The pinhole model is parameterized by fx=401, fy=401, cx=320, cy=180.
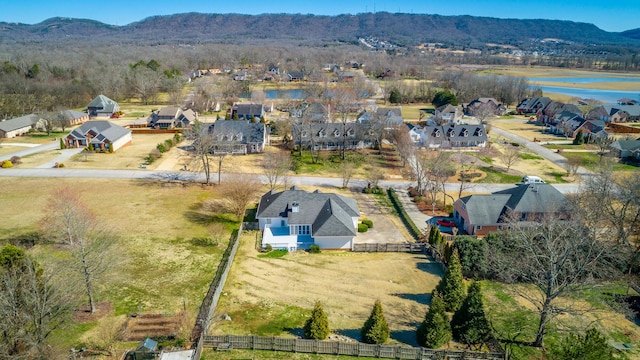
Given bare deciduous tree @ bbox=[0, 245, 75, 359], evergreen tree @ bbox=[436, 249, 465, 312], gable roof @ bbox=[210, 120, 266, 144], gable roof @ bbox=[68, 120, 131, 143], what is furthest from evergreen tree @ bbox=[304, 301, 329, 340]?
gable roof @ bbox=[68, 120, 131, 143]

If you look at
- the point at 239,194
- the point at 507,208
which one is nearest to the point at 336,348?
the point at 239,194

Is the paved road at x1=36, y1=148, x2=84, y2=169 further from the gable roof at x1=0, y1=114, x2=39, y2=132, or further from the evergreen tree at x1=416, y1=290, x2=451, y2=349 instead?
the evergreen tree at x1=416, y1=290, x2=451, y2=349

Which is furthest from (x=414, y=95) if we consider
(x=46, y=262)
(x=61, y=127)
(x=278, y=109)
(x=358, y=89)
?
(x=46, y=262)

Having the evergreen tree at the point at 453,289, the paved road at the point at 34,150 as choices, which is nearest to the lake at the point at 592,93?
the evergreen tree at the point at 453,289

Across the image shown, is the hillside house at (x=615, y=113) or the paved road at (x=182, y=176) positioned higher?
the hillside house at (x=615, y=113)

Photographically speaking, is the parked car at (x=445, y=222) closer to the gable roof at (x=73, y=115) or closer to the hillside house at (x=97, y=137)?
the hillside house at (x=97, y=137)

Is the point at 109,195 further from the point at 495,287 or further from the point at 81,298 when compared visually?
the point at 495,287
